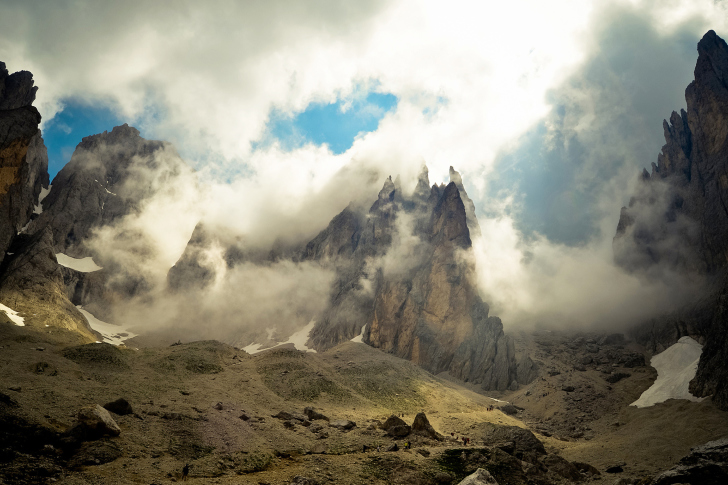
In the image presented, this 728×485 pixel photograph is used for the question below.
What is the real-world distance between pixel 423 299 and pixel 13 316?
374 ft

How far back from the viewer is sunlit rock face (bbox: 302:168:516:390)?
12700 cm

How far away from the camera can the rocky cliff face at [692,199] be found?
110 metres

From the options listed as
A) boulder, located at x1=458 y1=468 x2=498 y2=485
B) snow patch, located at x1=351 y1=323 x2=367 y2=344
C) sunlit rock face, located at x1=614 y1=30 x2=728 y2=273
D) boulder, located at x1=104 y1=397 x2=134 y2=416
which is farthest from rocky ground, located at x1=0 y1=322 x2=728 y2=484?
snow patch, located at x1=351 y1=323 x2=367 y2=344

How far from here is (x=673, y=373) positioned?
290 ft

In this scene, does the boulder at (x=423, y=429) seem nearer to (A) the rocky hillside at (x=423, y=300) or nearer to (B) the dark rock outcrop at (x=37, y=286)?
(B) the dark rock outcrop at (x=37, y=286)

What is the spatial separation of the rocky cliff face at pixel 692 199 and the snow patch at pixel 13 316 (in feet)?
480

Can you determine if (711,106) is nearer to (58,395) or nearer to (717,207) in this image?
(717,207)

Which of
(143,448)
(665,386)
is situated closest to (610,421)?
(665,386)

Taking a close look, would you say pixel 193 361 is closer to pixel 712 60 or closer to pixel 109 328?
pixel 109 328

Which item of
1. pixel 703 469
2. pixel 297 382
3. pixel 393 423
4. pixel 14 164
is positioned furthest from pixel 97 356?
pixel 703 469

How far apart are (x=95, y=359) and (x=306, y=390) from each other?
32.9 m

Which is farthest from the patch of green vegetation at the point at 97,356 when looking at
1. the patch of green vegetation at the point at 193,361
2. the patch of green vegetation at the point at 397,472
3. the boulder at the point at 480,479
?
the boulder at the point at 480,479

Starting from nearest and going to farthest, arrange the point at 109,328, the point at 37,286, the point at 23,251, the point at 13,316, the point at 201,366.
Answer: the point at 201,366
the point at 13,316
the point at 37,286
the point at 23,251
the point at 109,328

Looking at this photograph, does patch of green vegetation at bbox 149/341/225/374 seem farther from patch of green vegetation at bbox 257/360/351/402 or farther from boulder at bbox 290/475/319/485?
boulder at bbox 290/475/319/485
